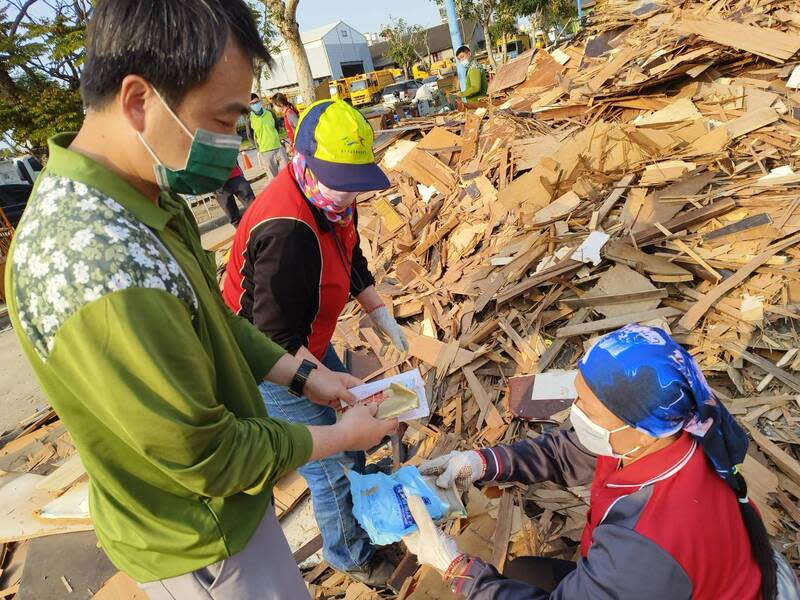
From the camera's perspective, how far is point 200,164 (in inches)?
53.7

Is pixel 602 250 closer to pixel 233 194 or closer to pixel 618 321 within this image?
pixel 618 321

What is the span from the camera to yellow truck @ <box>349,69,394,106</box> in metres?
39.9

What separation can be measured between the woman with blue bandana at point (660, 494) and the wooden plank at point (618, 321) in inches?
94.1

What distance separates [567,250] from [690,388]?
3466 mm

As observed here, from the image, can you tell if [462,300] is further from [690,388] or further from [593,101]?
[593,101]

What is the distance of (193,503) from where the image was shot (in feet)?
4.55

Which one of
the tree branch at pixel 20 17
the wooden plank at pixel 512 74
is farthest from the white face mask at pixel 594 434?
the tree branch at pixel 20 17

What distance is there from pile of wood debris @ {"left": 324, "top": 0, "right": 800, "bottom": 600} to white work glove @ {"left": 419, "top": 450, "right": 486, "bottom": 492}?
0.75m

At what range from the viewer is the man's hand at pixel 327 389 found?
2137 millimetres

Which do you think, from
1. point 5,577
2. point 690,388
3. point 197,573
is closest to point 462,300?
point 690,388

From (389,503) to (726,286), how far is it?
3495 mm

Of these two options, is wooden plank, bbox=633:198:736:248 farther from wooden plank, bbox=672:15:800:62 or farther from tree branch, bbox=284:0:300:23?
tree branch, bbox=284:0:300:23

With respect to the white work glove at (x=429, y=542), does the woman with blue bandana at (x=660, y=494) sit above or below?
above

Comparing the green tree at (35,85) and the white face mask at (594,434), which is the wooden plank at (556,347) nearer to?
the white face mask at (594,434)
